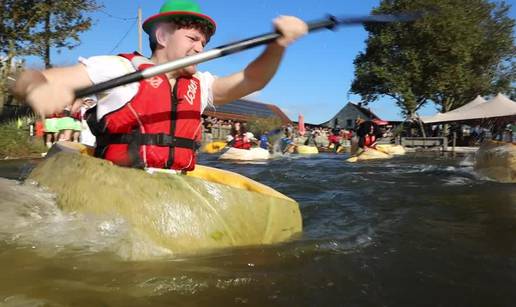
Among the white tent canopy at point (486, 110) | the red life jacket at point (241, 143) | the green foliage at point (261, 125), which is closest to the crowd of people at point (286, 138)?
the red life jacket at point (241, 143)

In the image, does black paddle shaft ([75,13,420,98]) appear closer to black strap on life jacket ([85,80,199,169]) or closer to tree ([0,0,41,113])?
black strap on life jacket ([85,80,199,169])

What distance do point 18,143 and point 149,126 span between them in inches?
387

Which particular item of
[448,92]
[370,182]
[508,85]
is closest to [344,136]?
[448,92]

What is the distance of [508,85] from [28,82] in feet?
125

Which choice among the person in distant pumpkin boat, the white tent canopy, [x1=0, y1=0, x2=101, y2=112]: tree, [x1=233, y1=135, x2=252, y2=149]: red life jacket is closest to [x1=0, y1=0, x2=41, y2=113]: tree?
[x1=0, y1=0, x2=101, y2=112]: tree

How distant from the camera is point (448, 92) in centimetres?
2883

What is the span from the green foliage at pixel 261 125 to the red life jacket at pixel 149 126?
29028 millimetres

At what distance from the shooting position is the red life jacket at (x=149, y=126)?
2607 mm

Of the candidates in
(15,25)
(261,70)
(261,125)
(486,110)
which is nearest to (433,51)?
(486,110)

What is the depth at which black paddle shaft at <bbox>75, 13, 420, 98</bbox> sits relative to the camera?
6.49 ft

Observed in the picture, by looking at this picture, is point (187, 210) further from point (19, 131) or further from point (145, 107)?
→ point (19, 131)

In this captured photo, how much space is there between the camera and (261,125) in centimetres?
3266

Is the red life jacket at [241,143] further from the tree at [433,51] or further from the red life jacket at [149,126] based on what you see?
the tree at [433,51]

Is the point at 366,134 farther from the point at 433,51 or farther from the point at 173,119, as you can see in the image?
the point at 433,51
